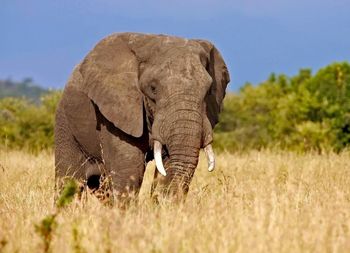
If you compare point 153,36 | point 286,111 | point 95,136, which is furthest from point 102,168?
point 286,111

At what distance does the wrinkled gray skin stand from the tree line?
18770 mm

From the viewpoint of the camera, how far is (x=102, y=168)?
31.6 feet

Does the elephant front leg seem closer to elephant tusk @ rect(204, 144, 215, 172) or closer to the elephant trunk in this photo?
the elephant trunk

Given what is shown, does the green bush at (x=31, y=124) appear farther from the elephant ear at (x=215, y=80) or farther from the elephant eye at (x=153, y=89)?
the elephant eye at (x=153, y=89)

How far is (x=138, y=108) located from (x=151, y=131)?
0.29 meters

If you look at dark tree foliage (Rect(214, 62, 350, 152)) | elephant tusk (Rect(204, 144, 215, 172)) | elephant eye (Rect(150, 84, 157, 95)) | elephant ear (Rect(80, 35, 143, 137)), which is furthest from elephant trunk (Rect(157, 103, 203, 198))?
dark tree foliage (Rect(214, 62, 350, 152))

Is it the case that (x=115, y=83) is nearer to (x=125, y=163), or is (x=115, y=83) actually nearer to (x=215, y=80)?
(x=125, y=163)

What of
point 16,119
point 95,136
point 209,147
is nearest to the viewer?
point 209,147

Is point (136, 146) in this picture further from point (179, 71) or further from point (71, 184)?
point (71, 184)

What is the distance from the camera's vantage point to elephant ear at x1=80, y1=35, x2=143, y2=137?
846cm

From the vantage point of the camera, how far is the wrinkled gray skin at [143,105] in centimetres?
788

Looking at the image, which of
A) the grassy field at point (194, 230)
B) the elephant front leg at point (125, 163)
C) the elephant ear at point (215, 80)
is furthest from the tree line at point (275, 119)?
the grassy field at point (194, 230)

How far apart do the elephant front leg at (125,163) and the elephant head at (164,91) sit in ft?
0.58

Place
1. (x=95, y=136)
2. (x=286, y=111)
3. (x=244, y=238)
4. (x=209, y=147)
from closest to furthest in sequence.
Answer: (x=244, y=238)
(x=209, y=147)
(x=95, y=136)
(x=286, y=111)
